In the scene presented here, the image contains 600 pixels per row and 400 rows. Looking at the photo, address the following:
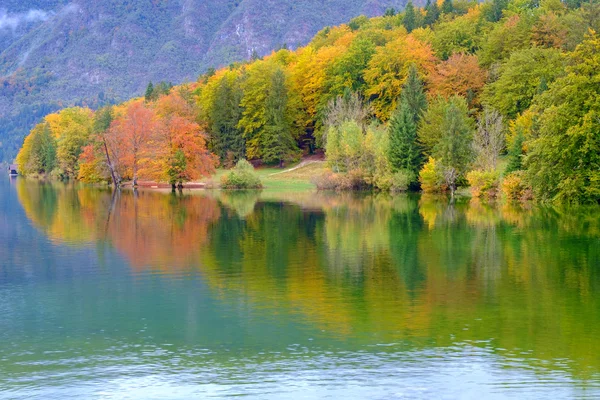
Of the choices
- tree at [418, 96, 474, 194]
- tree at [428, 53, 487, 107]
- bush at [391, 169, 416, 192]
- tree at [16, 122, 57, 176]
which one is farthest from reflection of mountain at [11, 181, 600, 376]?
tree at [16, 122, 57, 176]

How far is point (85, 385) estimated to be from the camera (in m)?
14.1

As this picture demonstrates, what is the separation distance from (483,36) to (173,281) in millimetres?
90390

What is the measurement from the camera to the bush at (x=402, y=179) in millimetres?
71812

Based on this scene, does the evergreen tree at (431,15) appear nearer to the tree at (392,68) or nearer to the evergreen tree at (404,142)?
the tree at (392,68)

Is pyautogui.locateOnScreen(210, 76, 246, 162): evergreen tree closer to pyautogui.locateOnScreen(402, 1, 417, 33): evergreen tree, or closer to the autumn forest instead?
the autumn forest

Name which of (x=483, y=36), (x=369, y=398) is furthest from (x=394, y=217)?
(x=483, y=36)

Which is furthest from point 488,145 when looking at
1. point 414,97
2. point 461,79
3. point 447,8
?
point 447,8

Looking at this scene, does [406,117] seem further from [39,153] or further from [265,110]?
[39,153]

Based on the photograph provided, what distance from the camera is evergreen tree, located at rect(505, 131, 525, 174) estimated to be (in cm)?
5809

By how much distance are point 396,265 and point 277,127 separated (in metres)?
75.4

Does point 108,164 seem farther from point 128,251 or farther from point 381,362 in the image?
point 381,362

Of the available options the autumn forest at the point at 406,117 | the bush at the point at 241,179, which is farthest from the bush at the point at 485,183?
the bush at the point at 241,179

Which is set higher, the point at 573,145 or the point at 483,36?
the point at 483,36

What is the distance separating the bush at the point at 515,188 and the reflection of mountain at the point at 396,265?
15.4ft
